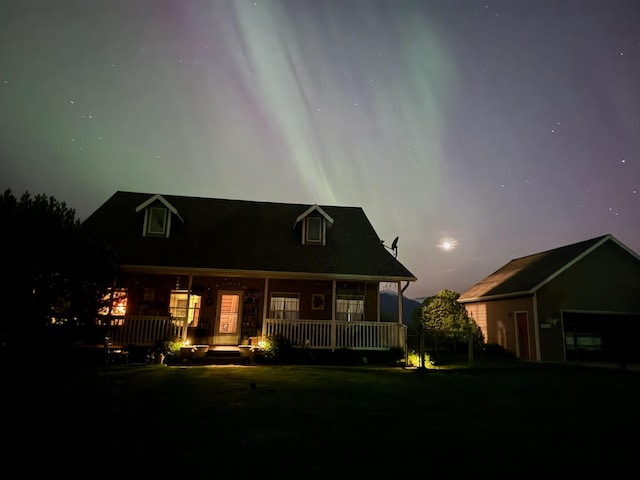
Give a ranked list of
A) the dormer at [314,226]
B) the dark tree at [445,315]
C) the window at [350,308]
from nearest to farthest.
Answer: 1. the window at [350,308]
2. the dormer at [314,226]
3. the dark tree at [445,315]

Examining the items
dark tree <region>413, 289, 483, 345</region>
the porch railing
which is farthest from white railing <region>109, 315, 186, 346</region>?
dark tree <region>413, 289, 483, 345</region>

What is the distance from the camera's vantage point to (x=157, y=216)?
60.4ft

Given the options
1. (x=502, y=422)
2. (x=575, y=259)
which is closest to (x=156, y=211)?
(x=502, y=422)

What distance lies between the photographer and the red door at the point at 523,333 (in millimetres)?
20734

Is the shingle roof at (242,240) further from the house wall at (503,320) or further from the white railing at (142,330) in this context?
the house wall at (503,320)

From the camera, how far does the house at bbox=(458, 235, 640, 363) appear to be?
20.2 metres

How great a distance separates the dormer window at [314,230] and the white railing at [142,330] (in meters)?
6.77

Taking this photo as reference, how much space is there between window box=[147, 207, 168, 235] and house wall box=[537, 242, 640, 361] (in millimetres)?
18625

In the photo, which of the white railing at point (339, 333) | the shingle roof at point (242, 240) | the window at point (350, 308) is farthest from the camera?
the window at point (350, 308)

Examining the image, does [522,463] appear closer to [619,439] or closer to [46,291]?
[619,439]

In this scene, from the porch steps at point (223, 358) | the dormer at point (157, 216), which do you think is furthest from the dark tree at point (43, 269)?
the dormer at point (157, 216)

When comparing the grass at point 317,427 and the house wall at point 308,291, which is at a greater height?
the house wall at point 308,291

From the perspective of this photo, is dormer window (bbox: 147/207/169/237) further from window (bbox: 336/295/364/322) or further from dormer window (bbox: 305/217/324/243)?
window (bbox: 336/295/364/322)

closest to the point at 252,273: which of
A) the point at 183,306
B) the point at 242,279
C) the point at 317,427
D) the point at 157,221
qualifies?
the point at 242,279
